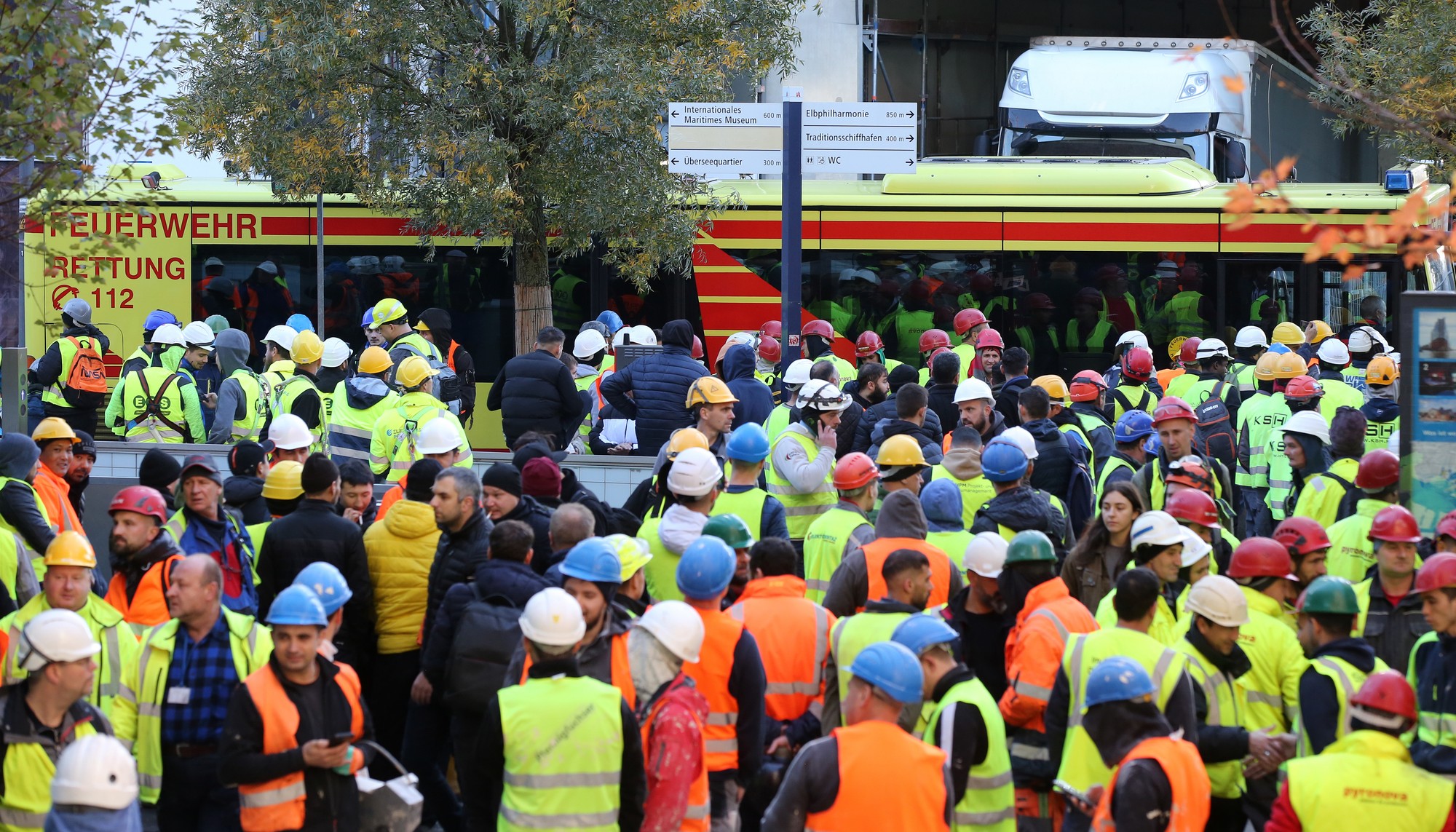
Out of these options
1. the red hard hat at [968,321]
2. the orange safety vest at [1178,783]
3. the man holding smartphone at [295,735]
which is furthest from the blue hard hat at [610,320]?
the orange safety vest at [1178,783]

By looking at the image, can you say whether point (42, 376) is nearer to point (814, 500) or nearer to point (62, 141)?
point (62, 141)

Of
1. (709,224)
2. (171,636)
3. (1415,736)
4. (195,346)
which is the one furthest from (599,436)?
(1415,736)

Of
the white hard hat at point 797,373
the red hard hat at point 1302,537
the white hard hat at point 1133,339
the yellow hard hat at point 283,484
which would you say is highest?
the white hard hat at point 1133,339

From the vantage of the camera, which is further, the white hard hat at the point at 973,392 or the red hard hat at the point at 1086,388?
the red hard hat at the point at 1086,388

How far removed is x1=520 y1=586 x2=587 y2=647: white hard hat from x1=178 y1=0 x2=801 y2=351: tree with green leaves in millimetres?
9824

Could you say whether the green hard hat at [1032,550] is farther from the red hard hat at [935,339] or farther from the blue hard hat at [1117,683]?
the red hard hat at [935,339]

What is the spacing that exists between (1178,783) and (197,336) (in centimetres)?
1005

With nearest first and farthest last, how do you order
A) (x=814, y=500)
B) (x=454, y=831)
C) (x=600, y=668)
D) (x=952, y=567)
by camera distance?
(x=600, y=668) → (x=952, y=567) → (x=454, y=831) → (x=814, y=500)

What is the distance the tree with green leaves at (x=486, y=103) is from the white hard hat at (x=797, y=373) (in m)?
4.43

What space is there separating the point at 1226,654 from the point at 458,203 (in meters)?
10.8

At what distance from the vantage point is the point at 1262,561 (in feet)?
19.9

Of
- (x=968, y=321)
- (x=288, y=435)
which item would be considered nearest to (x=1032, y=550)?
(x=288, y=435)

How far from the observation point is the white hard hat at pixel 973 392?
9820 mm

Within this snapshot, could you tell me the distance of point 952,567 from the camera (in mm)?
6621
